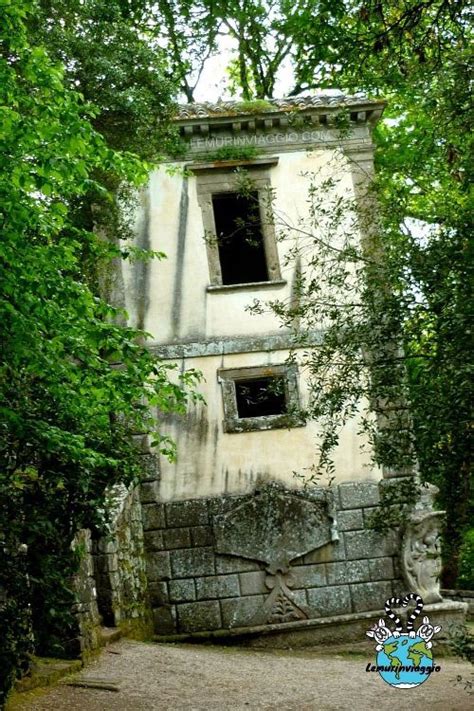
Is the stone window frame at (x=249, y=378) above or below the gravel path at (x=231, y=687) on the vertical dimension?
above

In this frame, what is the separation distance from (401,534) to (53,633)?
19.5 feet

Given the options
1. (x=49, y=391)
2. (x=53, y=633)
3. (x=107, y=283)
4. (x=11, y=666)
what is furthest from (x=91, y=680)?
(x=107, y=283)

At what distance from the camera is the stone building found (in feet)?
42.3

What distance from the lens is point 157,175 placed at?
569 inches

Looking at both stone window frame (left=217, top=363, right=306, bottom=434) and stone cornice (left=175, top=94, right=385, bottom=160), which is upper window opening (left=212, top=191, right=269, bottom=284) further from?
stone window frame (left=217, top=363, right=306, bottom=434)

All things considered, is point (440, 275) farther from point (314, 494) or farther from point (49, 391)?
point (314, 494)

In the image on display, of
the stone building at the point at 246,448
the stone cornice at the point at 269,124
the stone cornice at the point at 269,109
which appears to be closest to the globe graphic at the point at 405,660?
the stone building at the point at 246,448

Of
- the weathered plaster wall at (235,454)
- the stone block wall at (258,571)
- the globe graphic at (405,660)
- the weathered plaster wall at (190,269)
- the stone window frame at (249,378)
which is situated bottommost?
the globe graphic at (405,660)

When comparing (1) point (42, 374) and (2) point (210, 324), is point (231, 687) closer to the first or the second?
(1) point (42, 374)

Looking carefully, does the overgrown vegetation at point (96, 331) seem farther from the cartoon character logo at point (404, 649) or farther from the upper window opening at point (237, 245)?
the upper window opening at point (237, 245)

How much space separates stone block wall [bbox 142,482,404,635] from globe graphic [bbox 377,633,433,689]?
160 cm

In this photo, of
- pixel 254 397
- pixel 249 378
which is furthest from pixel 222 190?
pixel 254 397

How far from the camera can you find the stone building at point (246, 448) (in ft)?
42.3

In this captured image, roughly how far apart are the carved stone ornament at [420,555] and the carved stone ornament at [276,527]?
1026mm
